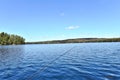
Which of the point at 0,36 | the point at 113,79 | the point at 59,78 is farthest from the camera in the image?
the point at 0,36

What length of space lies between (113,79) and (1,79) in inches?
393

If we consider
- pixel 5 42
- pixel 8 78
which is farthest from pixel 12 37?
pixel 8 78

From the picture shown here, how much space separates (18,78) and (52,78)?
321 cm

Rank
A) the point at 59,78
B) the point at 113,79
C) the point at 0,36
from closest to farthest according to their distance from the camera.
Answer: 1. the point at 113,79
2. the point at 59,78
3. the point at 0,36

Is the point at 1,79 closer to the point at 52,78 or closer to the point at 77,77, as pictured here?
the point at 52,78

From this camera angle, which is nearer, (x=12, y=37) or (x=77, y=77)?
(x=77, y=77)

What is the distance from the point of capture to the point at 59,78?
15.0 m

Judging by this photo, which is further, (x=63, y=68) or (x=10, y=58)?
(x=10, y=58)

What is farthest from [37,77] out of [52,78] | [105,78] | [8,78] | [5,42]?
[5,42]

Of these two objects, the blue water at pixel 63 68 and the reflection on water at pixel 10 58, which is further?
the reflection on water at pixel 10 58

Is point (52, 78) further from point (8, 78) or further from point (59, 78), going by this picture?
point (8, 78)

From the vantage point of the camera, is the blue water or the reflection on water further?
the reflection on water

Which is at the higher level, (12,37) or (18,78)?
(12,37)

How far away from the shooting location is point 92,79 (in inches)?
560
